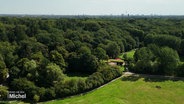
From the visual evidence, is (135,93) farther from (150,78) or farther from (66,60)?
(66,60)

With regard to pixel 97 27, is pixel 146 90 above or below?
below

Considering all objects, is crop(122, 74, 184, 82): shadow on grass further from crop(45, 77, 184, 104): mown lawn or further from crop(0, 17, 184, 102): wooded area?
crop(0, 17, 184, 102): wooded area

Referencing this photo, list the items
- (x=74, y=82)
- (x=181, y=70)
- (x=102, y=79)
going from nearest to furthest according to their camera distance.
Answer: (x=74, y=82) → (x=102, y=79) → (x=181, y=70)

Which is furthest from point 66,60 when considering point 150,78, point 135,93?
point 135,93

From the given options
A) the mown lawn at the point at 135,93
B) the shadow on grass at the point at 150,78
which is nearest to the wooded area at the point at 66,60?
the shadow on grass at the point at 150,78

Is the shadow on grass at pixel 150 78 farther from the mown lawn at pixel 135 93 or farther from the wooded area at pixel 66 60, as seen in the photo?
the wooded area at pixel 66 60

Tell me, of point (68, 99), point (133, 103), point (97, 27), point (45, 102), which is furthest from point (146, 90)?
point (97, 27)

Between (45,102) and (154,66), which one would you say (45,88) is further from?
(154,66)

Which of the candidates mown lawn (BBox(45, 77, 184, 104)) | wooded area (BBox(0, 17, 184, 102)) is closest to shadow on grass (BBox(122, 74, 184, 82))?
mown lawn (BBox(45, 77, 184, 104))
